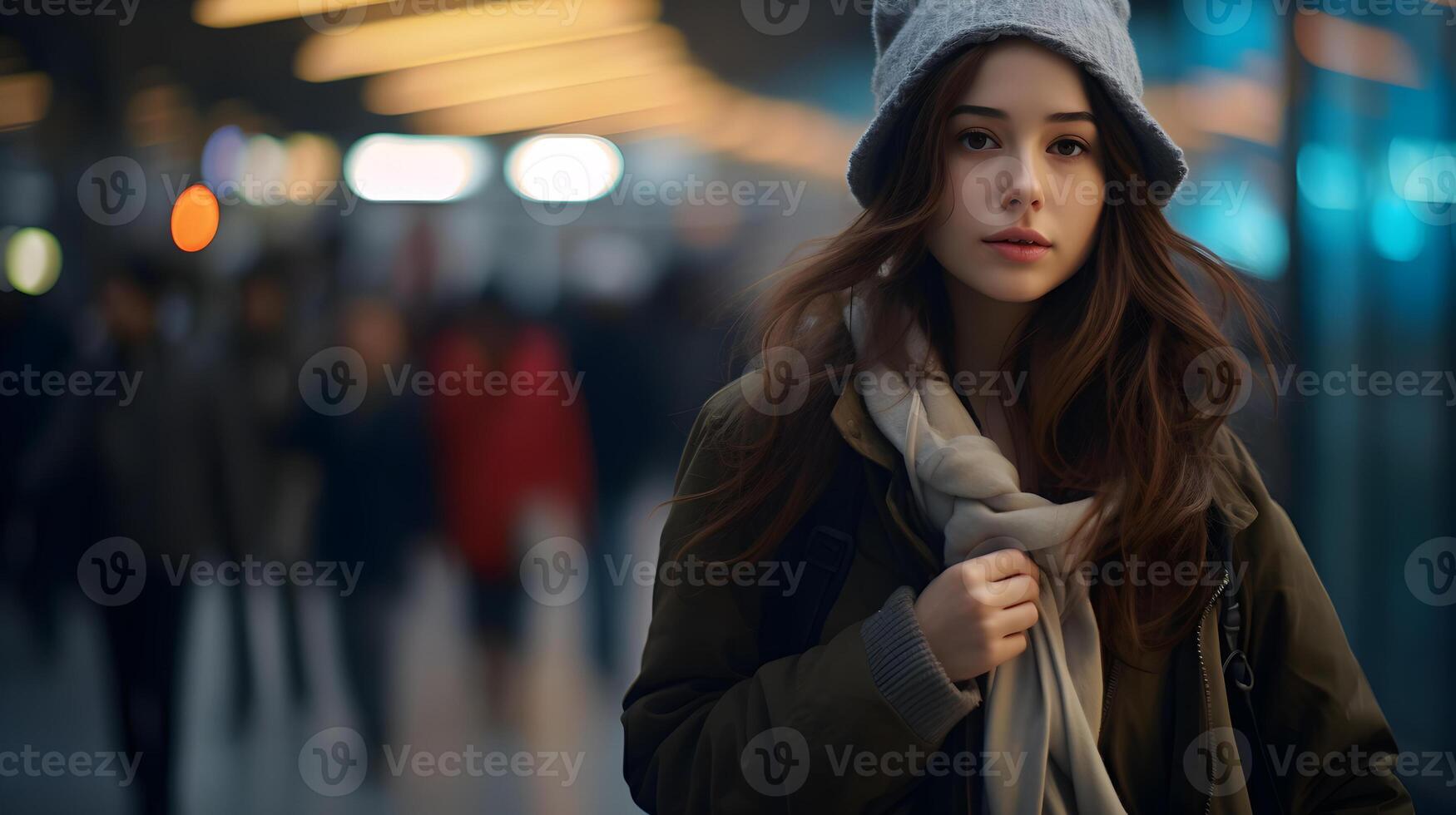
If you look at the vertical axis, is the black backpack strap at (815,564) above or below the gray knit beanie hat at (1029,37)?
below

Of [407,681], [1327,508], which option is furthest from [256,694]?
[1327,508]

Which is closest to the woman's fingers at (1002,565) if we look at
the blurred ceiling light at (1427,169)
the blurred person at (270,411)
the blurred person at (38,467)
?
the blurred ceiling light at (1427,169)

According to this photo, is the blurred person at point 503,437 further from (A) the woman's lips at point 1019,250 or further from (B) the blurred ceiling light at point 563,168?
(A) the woman's lips at point 1019,250

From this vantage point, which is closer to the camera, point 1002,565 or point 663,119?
point 1002,565

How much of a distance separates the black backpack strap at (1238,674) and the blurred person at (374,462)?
196 cm

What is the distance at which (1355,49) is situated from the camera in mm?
2070

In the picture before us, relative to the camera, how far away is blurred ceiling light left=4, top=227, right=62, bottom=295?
7.79ft

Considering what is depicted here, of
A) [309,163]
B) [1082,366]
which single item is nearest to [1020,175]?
[1082,366]

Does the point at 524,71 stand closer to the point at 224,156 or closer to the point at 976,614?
the point at 224,156

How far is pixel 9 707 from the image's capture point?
8.01ft

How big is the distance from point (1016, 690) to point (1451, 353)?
171 cm

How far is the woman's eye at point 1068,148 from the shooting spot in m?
0.97

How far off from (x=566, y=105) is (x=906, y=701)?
1888 millimetres

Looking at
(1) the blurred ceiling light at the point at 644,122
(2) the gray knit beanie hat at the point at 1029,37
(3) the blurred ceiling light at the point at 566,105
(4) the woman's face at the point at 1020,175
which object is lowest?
(4) the woman's face at the point at 1020,175
